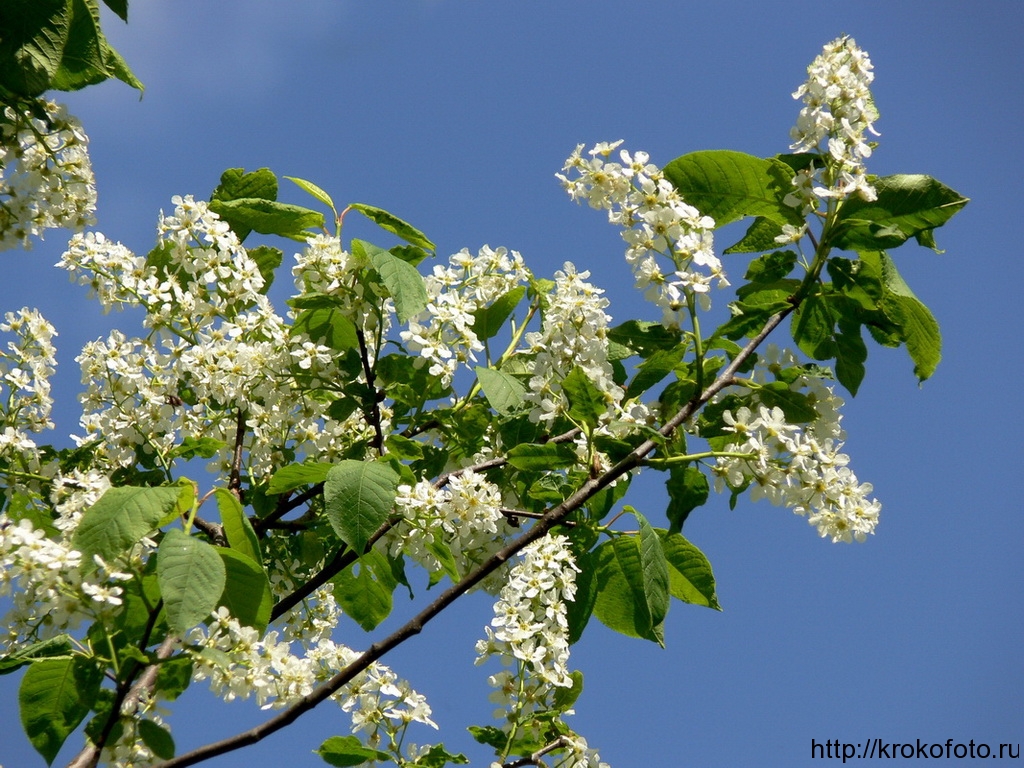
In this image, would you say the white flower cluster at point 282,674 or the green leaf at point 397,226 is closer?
the white flower cluster at point 282,674

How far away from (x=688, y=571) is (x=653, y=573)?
0.37m

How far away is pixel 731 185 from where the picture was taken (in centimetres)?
263

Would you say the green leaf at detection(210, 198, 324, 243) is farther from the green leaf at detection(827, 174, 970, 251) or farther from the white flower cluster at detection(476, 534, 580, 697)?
the green leaf at detection(827, 174, 970, 251)

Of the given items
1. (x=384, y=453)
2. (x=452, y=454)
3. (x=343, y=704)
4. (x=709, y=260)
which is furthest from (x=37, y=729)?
(x=709, y=260)

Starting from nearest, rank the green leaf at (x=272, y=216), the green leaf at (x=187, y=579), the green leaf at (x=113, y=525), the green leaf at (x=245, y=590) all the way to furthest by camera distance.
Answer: the green leaf at (x=187, y=579) → the green leaf at (x=113, y=525) → the green leaf at (x=245, y=590) → the green leaf at (x=272, y=216)

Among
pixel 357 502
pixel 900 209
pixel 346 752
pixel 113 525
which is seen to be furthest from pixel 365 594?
pixel 900 209

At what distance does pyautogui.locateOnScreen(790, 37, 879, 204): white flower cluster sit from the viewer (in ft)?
8.29

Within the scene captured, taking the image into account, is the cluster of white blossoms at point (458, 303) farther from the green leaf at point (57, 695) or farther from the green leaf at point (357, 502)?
the green leaf at point (57, 695)

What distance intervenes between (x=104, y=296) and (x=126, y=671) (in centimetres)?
128

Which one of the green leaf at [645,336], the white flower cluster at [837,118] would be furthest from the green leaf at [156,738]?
the white flower cluster at [837,118]

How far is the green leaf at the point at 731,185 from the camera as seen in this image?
2.60 meters

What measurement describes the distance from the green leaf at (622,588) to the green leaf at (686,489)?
0.48 ft

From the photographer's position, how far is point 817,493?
2.55 metres

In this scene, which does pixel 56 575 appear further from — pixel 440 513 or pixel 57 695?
pixel 440 513
